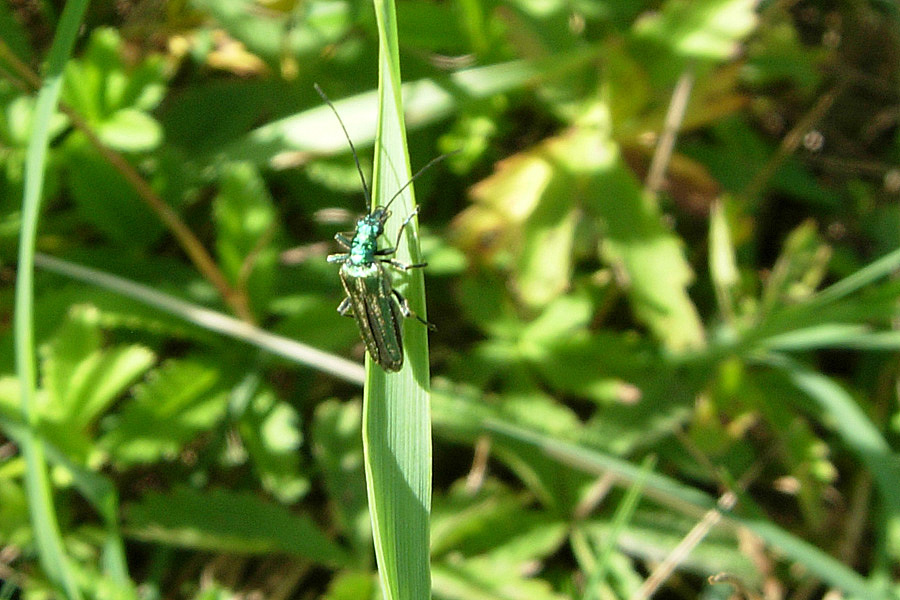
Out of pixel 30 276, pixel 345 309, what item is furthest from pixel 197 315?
pixel 30 276

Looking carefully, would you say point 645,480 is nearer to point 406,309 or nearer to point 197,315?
point 406,309

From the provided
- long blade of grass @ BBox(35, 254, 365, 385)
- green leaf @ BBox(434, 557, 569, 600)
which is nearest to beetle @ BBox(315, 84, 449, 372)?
long blade of grass @ BBox(35, 254, 365, 385)

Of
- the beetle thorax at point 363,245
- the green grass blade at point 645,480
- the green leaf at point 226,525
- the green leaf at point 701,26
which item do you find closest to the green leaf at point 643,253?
the green leaf at point 701,26

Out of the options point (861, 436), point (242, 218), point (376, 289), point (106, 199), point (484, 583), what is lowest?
point (484, 583)

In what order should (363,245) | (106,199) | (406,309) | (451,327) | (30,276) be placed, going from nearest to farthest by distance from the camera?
(406,309)
(30,276)
(363,245)
(106,199)
(451,327)

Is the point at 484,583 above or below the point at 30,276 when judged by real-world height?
below

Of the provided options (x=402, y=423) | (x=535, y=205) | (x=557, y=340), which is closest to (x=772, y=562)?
(x=557, y=340)

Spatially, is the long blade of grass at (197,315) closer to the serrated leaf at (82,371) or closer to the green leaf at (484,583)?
the serrated leaf at (82,371)

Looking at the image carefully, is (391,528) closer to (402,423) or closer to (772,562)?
(402,423)

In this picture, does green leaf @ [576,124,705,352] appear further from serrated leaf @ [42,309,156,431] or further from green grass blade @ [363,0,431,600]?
serrated leaf @ [42,309,156,431]
